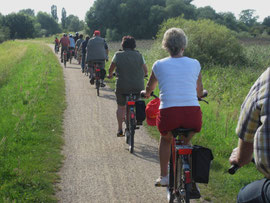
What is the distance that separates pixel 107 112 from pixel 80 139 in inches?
106

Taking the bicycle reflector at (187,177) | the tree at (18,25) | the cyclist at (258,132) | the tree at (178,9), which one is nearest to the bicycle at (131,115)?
the bicycle reflector at (187,177)

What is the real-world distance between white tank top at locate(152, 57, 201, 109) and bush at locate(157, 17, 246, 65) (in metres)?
16.5

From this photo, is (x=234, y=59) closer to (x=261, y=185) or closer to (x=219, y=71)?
(x=219, y=71)

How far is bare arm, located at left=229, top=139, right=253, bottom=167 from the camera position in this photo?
6.96 feet

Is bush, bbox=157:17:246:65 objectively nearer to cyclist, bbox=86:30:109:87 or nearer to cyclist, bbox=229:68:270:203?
cyclist, bbox=86:30:109:87

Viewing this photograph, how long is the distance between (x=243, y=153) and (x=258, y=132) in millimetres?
254

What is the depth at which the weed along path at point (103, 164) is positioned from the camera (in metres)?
4.99

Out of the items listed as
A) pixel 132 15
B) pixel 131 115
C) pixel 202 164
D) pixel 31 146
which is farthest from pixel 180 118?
pixel 132 15

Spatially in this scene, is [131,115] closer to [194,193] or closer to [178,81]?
Answer: [178,81]

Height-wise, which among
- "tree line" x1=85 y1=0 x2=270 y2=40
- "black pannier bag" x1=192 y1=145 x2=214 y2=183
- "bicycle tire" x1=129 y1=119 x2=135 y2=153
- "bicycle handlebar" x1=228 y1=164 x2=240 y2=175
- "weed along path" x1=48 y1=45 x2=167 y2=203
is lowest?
"weed along path" x1=48 y1=45 x2=167 y2=203

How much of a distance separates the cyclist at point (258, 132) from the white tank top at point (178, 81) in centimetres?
183

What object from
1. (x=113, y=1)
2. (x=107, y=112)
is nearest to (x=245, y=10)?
(x=113, y=1)

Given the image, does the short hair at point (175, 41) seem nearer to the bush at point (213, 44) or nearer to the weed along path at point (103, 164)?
the weed along path at point (103, 164)

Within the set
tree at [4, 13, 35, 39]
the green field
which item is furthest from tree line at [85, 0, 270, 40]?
the green field
